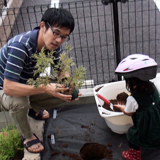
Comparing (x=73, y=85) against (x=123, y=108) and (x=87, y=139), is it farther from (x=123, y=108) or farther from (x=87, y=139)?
(x=87, y=139)

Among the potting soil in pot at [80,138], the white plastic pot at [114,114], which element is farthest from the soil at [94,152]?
the white plastic pot at [114,114]

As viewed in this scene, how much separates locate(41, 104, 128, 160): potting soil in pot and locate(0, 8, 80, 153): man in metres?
0.22

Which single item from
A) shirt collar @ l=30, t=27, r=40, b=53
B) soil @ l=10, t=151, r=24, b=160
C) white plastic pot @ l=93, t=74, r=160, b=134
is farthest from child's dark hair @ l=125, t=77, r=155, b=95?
soil @ l=10, t=151, r=24, b=160

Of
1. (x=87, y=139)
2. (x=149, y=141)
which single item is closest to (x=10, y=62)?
(x=87, y=139)

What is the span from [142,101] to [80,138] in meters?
0.83

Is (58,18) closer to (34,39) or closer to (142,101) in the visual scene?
(34,39)

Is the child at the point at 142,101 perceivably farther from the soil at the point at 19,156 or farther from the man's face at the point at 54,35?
the soil at the point at 19,156

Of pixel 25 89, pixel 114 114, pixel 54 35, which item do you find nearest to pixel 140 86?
pixel 114 114

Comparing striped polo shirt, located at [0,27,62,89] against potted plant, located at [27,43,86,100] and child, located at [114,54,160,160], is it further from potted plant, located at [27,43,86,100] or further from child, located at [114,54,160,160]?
child, located at [114,54,160,160]

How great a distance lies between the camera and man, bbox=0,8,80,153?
1.83 meters

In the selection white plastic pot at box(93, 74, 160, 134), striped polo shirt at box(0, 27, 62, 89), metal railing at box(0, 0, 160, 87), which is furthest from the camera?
metal railing at box(0, 0, 160, 87)

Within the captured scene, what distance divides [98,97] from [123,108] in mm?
445

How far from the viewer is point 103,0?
2.60 metres

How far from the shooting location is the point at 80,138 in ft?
7.95
